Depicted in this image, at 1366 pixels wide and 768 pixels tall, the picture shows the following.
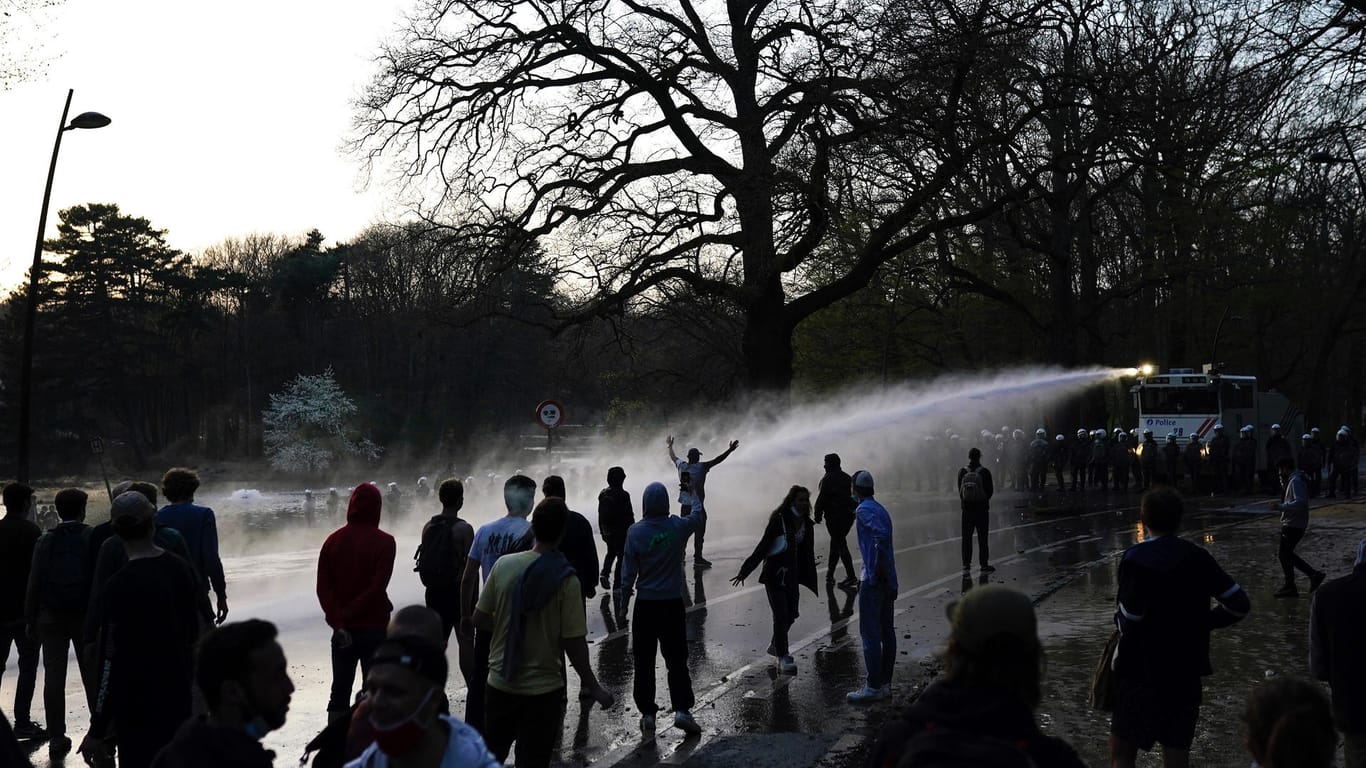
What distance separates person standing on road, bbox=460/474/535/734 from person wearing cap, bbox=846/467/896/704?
264cm

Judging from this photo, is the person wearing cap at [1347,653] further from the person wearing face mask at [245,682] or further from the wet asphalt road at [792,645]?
the person wearing face mask at [245,682]

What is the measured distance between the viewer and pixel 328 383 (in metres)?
70.9

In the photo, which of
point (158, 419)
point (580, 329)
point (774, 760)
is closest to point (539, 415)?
point (580, 329)

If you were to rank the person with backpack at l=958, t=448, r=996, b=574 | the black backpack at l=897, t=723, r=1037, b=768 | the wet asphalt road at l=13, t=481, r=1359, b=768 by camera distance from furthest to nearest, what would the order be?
the person with backpack at l=958, t=448, r=996, b=574 < the wet asphalt road at l=13, t=481, r=1359, b=768 < the black backpack at l=897, t=723, r=1037, b=768

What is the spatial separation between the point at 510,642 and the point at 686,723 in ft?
8.69

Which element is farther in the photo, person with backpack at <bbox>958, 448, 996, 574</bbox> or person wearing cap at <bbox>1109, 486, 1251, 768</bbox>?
person with backpack at <bbox>958, 448, 996, 574</bbox>

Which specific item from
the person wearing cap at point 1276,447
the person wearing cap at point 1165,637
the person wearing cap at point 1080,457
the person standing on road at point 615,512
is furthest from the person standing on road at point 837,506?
the person wearing cap at point 1080,457

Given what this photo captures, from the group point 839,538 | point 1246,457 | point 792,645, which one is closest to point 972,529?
point 839,538

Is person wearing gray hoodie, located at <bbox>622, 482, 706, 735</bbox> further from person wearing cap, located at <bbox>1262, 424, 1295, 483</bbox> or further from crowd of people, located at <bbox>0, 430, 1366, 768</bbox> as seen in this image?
person wearing cap, located at <bbox>1262, 424, 1295, 483</bbox>

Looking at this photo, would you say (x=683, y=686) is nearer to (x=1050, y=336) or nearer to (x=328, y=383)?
(x=1050, y=336)

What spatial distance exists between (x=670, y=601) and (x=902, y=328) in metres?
36.8

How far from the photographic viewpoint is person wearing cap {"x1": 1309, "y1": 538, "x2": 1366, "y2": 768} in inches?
217

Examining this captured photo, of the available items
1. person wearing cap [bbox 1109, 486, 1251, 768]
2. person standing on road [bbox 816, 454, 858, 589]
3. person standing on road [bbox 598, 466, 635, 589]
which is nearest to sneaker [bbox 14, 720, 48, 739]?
person standing on road [bbox 598, 466, 635, 589]

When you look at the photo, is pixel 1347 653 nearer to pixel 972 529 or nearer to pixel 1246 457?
pixel 972 529
